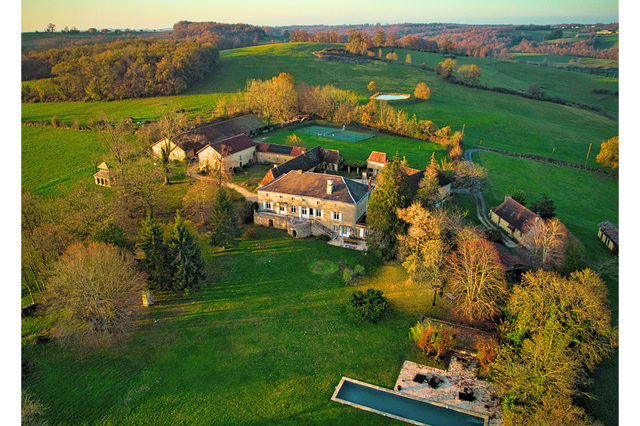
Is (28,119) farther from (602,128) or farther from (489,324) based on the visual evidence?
(602,128)

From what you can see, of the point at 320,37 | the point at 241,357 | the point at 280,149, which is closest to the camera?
the point at 241,357

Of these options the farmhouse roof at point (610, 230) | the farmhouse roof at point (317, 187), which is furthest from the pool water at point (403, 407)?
the farmhouse roof at point (610, 230)

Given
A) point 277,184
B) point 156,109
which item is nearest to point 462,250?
point 277,184

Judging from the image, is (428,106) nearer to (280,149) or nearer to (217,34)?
(280,149)

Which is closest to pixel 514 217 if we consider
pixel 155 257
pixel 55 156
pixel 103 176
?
pixel 155 257

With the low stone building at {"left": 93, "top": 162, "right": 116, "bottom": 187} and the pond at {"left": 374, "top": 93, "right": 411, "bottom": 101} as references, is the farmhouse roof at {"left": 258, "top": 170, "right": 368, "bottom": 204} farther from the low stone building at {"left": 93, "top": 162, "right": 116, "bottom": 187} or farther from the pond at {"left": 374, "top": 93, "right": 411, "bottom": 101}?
the pond at {"left": 374, "top": 93, "right": 411, "bottom": 101}

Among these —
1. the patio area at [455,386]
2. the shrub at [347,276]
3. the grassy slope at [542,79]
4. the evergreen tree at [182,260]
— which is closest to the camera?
the patio area at [455,386]

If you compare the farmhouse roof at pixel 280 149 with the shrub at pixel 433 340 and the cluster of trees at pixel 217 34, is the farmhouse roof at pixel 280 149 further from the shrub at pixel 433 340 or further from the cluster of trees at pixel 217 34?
the cluster of trees at pixel 217 34
